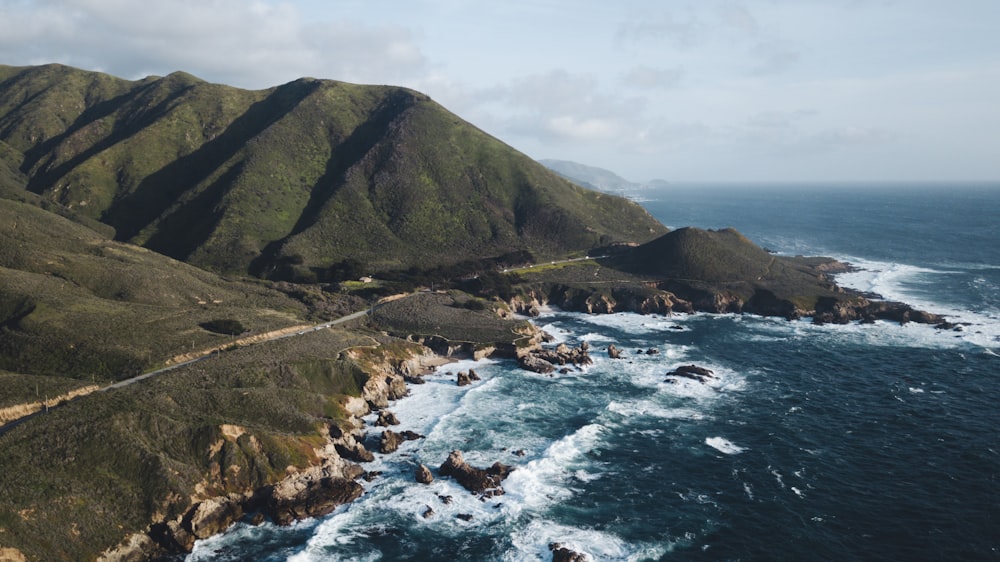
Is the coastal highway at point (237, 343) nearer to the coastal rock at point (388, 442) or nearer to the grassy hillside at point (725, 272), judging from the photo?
the coastal rock at point (388, 442)

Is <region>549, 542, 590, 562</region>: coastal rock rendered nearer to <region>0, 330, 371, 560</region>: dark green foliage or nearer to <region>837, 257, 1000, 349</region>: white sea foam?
<region>0, 330, 371, 560</region>: dark green foliage

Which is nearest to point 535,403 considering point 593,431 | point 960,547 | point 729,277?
point 593,431

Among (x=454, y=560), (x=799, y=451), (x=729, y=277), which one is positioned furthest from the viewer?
(x=729, y=277)

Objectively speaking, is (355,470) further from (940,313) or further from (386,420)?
(940,313)

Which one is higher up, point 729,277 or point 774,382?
point 729,277

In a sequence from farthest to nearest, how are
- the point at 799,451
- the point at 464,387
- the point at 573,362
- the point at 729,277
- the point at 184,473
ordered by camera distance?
the point at 729,277 < the point at 573,362 < the point at 464,387 < the point at 799,451 < the point at 184,473

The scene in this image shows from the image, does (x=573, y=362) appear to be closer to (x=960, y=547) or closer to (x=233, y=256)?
(x=960, y=547)

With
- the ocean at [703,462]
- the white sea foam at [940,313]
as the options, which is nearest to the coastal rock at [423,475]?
the ocean at [703,462]
